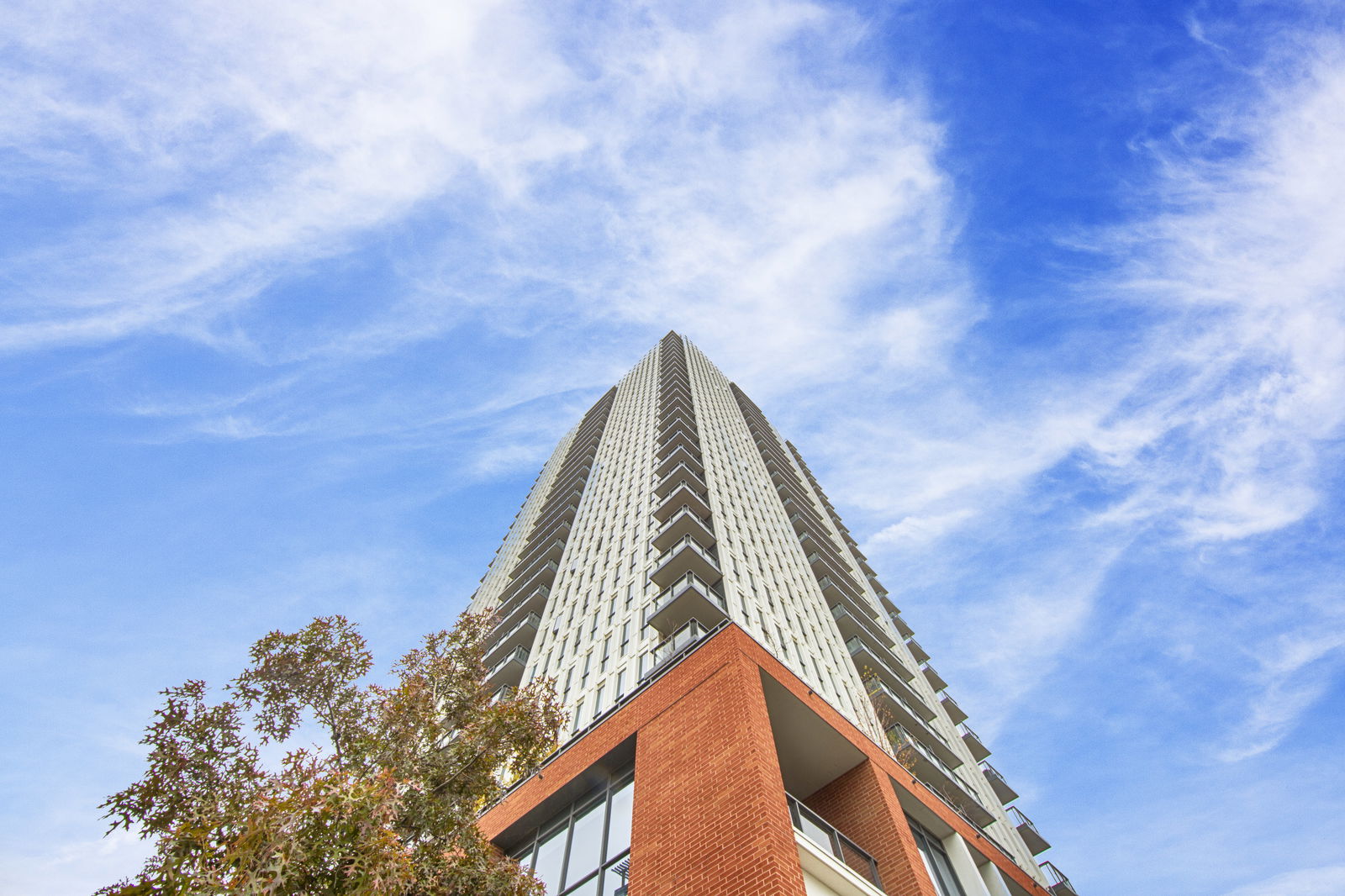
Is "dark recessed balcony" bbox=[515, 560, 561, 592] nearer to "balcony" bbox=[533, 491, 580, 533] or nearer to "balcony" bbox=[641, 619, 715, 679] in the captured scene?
"balcony" bbox=[533, 491, 580, 533]

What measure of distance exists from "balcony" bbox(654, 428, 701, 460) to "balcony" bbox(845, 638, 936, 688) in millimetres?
13864

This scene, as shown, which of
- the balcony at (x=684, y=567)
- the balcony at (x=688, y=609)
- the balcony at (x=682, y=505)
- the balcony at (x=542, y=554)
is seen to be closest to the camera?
the balcony at (x=688, y=609)

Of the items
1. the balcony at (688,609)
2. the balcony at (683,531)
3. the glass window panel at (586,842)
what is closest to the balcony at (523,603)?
the balcony at (683,531)

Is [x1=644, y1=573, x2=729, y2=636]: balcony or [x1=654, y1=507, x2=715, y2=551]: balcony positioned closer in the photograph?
[x1=644, y1=573, x2=729, y2=636]: balcony

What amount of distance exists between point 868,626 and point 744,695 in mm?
24461

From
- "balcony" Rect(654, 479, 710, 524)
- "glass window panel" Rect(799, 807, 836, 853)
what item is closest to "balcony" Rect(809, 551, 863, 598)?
"balcony" Rect(654, 479, 710, 524)

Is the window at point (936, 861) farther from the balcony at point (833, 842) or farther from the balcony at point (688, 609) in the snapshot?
the balcony at point (688, 609)

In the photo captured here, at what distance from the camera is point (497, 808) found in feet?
64.4

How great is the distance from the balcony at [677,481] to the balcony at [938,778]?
1405 centimetres

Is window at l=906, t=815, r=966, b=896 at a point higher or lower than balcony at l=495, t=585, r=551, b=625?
lower

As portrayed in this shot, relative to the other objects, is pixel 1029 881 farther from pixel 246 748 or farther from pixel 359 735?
pixel 246 748

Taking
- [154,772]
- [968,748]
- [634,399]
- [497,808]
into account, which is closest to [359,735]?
[154,772]

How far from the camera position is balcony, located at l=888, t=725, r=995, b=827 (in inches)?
1148

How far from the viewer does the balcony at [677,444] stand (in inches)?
1672
